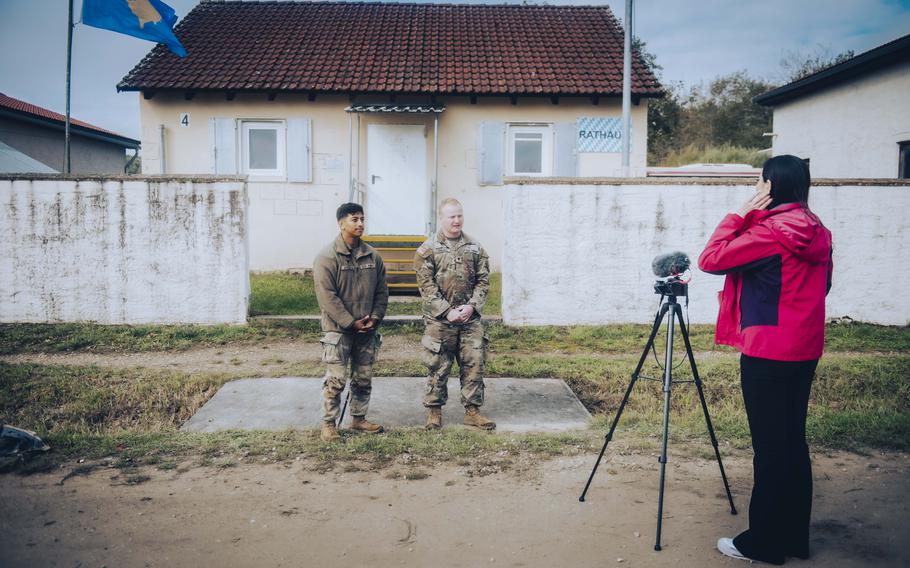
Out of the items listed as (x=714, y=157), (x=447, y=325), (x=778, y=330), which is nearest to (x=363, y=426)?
(x=447, y=325)

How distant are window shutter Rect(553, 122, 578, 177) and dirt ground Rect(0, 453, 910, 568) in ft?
34.1

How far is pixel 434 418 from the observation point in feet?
19.2

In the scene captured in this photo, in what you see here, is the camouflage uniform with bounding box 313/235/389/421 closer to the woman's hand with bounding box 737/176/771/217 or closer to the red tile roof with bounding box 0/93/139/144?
the woman's hand with bounding box 737/176/771/217

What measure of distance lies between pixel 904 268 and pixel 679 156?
19.1 meters

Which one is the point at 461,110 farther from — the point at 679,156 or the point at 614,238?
the point at 679,156

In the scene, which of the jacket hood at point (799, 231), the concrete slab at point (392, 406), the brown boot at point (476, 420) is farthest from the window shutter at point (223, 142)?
the jacket hood at point (799, 231)

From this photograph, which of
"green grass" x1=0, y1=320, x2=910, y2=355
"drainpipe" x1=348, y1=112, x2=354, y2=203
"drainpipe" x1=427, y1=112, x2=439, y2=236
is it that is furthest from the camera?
"drainpipe" x1=348, y1=112, x2=354, y2=203

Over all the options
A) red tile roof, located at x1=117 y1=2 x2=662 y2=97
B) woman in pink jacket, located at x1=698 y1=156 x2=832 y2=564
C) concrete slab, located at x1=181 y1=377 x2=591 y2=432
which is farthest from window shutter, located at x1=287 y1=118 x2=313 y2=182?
woman in pink jacket, located at x1=698 y1=156 x2=832 y2=564

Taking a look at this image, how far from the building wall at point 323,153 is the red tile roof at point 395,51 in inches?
18.7

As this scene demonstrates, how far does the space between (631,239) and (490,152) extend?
5.78 m

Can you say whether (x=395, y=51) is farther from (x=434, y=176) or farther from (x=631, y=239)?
(x=631, y=239)

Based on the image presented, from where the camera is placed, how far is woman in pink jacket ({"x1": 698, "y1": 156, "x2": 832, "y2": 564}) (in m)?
3.56

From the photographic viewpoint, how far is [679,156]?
1105 inches

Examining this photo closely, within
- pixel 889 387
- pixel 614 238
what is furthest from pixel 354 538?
pixel 614 238
